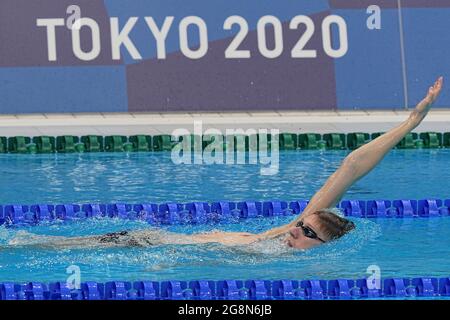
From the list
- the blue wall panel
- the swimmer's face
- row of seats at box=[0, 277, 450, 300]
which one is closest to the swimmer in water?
the swimmer's face

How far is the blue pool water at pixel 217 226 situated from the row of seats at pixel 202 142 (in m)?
0.13

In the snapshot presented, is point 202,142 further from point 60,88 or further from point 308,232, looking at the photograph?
point 308,232

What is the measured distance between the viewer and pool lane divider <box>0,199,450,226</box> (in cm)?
750

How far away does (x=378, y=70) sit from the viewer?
1076 cm

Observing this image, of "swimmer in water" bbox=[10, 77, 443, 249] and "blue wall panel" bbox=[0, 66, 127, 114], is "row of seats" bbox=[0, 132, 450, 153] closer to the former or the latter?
"blue wall panel" bbox=[0, 66, 127, 114]

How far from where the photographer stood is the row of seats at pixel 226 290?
561 cm

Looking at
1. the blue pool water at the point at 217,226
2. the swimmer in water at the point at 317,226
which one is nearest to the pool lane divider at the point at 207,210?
the blue pool water at the point at 217,226

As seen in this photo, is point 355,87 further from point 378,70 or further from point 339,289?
point 339,289

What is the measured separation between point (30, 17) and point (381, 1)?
3.10m

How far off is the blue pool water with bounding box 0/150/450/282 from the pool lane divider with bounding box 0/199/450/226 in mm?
133
